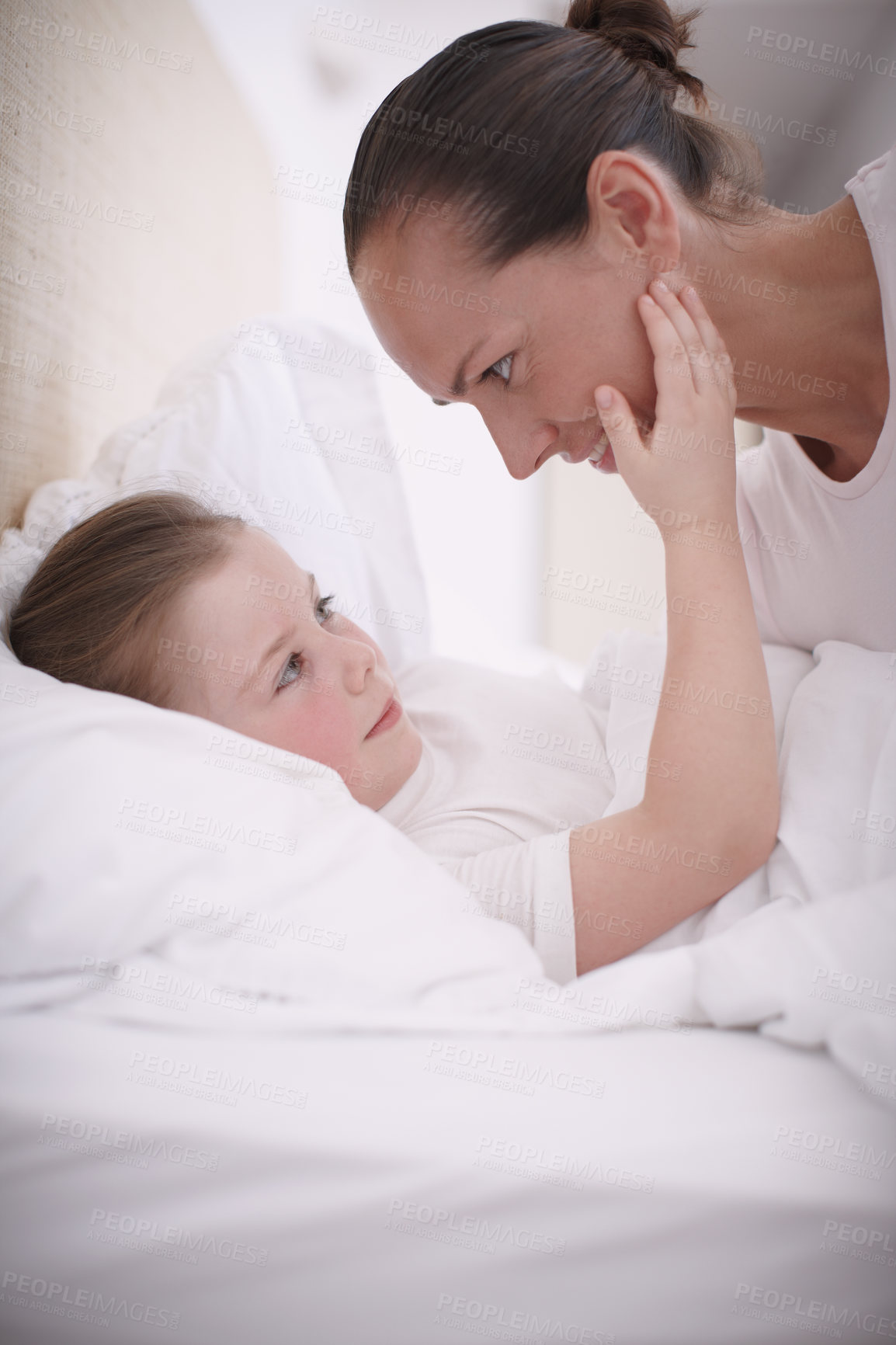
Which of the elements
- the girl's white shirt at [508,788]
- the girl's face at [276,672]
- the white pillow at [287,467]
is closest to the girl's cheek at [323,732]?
the girl's face at [276,672]

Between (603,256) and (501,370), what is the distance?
0.16 metres

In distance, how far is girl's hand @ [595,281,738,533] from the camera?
0.88m

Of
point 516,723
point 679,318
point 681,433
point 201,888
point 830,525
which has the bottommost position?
point 516,723

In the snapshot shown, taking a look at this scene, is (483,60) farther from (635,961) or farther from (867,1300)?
(867,1300)

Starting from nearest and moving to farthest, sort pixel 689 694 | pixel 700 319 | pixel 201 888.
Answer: pixel 201 888 → pixel 689 694 → pixel 700 319

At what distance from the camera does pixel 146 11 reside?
1420mm

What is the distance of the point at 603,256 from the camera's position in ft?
2.84

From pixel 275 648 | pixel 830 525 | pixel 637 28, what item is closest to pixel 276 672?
pixel 275 648

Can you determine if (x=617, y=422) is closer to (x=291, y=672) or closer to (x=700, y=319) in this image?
(x=700, y=319)

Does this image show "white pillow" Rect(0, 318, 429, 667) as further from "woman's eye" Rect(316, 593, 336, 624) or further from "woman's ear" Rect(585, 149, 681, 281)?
"woman's ear" Rect(585, 149, 681, 281)

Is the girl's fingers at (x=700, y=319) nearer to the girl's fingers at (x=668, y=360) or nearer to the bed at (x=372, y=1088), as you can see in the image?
the girl's fingers at (x=668, y=360)

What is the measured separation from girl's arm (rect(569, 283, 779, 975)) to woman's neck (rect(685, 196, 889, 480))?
8 centimetres

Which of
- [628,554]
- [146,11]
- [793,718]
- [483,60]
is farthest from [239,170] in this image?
[793,718]

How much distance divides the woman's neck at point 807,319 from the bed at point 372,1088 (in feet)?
1.80
